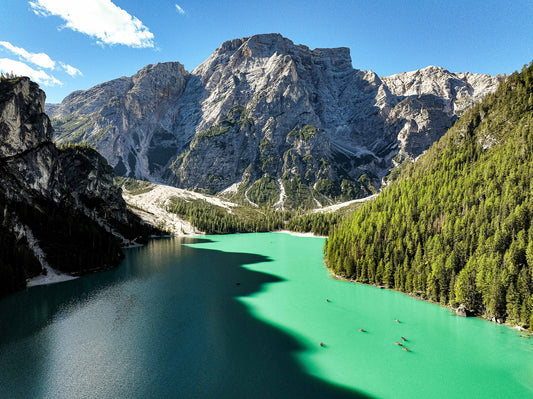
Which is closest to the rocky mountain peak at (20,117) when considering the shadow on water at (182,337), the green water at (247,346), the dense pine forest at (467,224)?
the shadow on water at (182,337)

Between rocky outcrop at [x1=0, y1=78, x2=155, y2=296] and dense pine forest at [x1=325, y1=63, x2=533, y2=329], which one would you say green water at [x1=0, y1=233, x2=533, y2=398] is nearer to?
dense pine forest at [x1=325, y1=63, x2=533, y2=329]

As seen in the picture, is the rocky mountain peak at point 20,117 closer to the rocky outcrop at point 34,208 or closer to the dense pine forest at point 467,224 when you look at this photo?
the rocky outcrop at point 34,208

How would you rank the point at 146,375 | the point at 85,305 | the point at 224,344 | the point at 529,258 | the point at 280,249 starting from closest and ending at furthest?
the point at 146,375
the point at 224,344
the point at 529,258
the point at 85,305
the point at 280,249

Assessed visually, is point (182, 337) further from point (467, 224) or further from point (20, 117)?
point (20, 117)

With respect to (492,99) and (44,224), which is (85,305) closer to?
(44,224)

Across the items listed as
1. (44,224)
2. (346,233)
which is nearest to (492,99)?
(346,233)

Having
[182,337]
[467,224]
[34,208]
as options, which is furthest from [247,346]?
[34,208]

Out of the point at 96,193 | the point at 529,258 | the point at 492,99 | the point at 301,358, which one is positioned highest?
the point at 492,99
